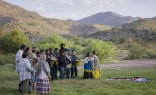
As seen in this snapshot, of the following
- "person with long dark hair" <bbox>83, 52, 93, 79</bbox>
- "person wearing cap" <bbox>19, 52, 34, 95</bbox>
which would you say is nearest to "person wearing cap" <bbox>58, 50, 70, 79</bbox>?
"person with long dark hair" <bbox>83, 52, 93, 79</bbox>

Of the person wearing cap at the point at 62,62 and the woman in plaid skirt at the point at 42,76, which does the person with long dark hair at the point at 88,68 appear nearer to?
the person wearing cap at the point at 62,62

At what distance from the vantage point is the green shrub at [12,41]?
34.9 m

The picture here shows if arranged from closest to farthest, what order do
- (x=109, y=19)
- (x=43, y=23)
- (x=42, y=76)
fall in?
(x=42, y=76) → (x=43, y=23) → (x=109, y=19)

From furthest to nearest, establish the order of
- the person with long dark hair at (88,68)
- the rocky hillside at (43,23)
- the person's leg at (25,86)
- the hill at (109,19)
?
the hill at (109,19), the rocky hillside at (43,23), the person with long dark hair at (88,68), the person's leg at (25,86)

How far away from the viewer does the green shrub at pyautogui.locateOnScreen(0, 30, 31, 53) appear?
114 feet

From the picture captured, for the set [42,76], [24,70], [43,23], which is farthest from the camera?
[43,23]

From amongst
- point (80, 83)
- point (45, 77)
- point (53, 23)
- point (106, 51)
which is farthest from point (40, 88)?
point (53, 23)

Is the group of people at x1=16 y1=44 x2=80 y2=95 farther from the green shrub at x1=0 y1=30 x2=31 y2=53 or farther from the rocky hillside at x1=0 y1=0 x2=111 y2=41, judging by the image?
the rocky hillside at x1=0 y1=0 x2=111 y2=41

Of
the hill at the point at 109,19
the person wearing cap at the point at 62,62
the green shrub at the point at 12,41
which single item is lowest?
the person wearing cap at the point at 62,62

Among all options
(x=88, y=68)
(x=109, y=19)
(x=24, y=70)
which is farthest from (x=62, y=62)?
(x=109, y=19)

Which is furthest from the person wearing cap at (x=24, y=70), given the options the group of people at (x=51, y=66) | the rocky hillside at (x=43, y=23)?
the rocky hillside at (x=43, y=23)

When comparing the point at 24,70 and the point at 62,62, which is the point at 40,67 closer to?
the point at 24,70

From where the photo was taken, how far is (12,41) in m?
34.8

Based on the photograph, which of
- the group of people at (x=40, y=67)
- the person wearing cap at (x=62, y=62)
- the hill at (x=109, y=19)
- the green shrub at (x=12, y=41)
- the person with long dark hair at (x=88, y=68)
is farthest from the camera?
the hill at (x=109, y=19)
